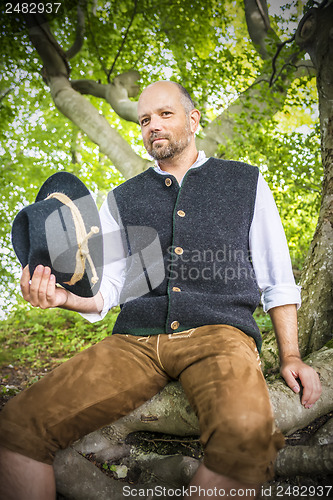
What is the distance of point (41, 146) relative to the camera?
25.5 feet

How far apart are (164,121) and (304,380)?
5.51ft

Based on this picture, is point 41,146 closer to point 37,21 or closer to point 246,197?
point 37,21

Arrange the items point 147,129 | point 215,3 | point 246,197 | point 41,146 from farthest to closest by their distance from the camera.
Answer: point 41,146, point 215,3, point 147,129, point 246,197

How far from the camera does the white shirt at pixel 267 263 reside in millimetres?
1828

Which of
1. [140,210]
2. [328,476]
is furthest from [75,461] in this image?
[140,210]

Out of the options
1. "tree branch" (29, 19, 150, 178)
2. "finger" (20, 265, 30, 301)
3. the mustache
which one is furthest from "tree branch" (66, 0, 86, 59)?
"finger" (20, 265, 30, 301)

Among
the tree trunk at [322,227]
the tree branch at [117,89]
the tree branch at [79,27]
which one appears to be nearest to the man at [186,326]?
the tree trunk at [322,227]

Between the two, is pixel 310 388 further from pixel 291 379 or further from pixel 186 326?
pixel 186 326

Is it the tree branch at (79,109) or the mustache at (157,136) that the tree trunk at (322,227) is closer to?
the mustache at (157,136)

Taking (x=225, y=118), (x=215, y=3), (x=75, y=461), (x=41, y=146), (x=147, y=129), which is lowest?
(x=75, y=461)

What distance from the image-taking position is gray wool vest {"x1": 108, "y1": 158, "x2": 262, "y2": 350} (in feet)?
5.67

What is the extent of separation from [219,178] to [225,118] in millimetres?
3625

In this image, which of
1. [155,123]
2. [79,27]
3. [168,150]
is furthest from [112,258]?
[79,27]

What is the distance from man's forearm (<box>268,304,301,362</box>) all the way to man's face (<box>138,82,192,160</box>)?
1137 mm
